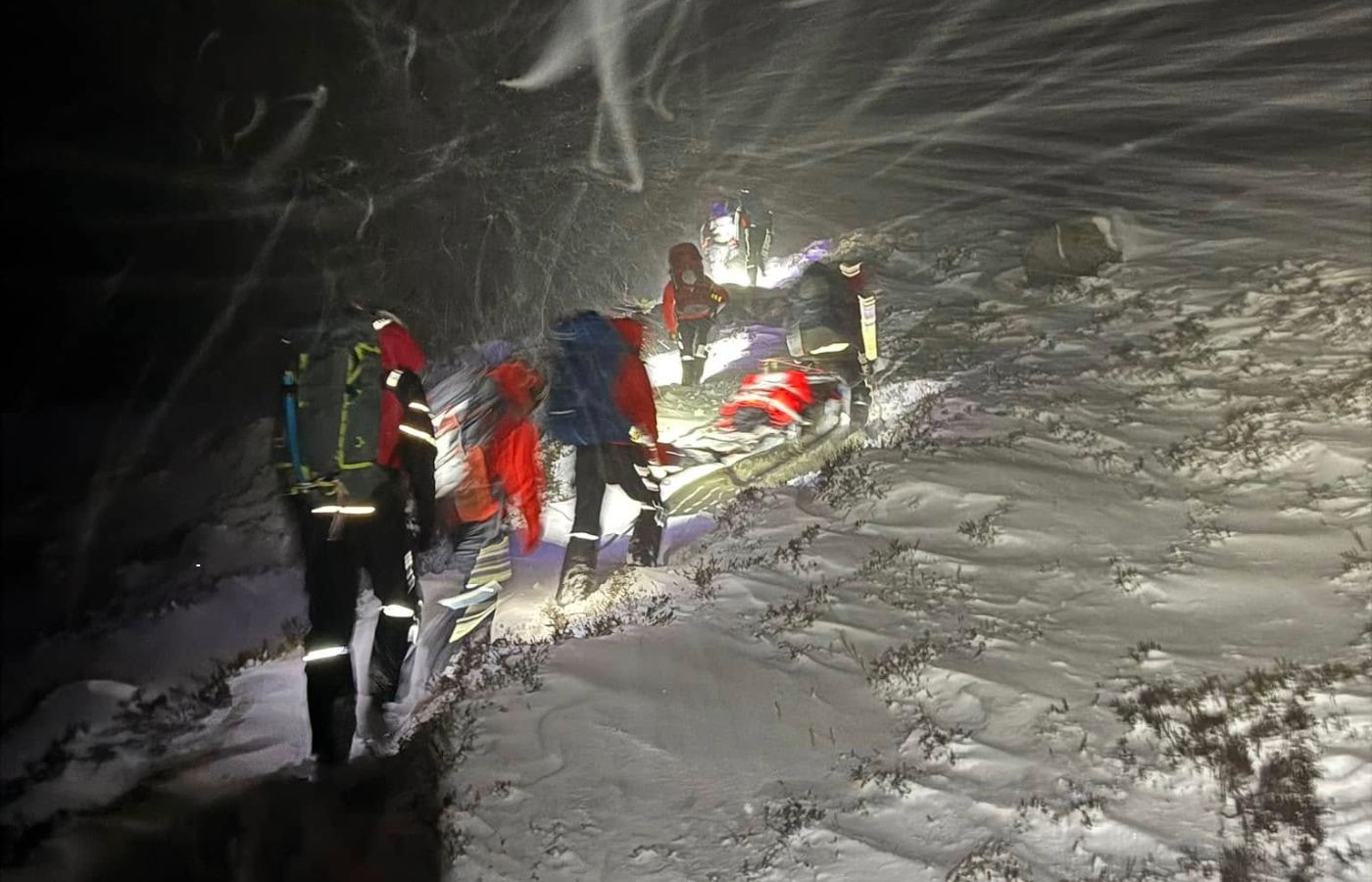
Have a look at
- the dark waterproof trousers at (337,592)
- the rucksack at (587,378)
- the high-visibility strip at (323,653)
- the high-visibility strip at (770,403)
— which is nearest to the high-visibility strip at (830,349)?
the high-visibility strip at (770,403)

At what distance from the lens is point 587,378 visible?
5988mm

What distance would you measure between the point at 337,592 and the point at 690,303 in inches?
215

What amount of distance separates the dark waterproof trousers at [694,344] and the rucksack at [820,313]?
1.43 metres

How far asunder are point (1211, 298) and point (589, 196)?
9.75 metres

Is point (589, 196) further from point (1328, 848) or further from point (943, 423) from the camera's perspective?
point (1328, 848)

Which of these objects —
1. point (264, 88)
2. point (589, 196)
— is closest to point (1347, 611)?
point (264, 88)

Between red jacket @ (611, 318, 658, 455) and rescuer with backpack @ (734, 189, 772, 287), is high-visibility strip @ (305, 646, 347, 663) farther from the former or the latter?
rescuer with backpack @ (734, 189, 772, 287)

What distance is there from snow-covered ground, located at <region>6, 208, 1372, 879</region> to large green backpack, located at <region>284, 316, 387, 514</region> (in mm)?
1313

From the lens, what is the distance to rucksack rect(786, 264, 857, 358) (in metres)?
7.88

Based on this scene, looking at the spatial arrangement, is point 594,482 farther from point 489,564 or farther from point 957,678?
point 957,678

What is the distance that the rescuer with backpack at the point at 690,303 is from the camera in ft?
29.8

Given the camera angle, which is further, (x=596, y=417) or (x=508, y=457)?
(x=596, y=417)

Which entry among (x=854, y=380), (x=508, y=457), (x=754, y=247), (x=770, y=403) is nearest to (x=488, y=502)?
(x=508, y=457)

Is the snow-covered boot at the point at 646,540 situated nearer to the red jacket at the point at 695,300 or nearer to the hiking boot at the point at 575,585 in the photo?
the hiking boot at the point at 575,585
